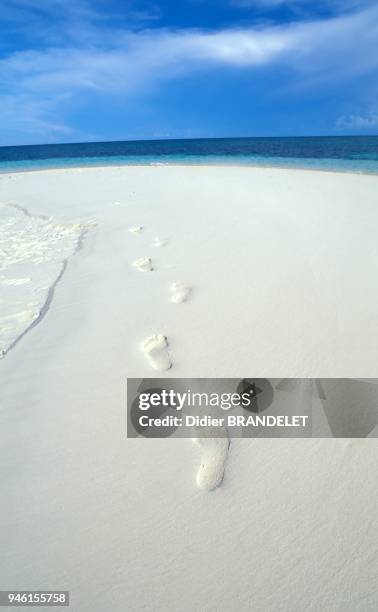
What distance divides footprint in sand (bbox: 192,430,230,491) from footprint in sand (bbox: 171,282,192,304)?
128cm

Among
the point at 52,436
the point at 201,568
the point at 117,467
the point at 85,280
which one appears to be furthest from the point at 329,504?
the point at 85,280

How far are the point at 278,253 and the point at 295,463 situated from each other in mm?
2421

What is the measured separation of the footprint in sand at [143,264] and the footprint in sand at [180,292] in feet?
1.51

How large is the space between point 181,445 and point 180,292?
4.79 ft

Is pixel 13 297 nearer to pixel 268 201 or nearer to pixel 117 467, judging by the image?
pixel 117 467

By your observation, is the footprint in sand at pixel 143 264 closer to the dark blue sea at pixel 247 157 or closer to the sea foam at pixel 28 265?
the sea foam at pixel 28 265

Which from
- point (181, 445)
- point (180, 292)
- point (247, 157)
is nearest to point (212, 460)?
point (181, 445)

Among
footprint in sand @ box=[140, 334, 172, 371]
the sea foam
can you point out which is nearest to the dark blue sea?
the sea foam

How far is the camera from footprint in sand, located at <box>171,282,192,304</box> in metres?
2.70

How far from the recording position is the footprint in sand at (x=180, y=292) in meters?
2.70

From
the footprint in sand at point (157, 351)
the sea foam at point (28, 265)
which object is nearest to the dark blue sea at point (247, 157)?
the sea foam at point (28, 265)

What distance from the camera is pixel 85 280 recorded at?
10.4ft

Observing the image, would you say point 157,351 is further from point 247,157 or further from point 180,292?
point 247,157

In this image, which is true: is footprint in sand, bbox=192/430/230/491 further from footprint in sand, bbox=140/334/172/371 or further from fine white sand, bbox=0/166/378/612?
footprint in sand, bbox=140/334/172/371
